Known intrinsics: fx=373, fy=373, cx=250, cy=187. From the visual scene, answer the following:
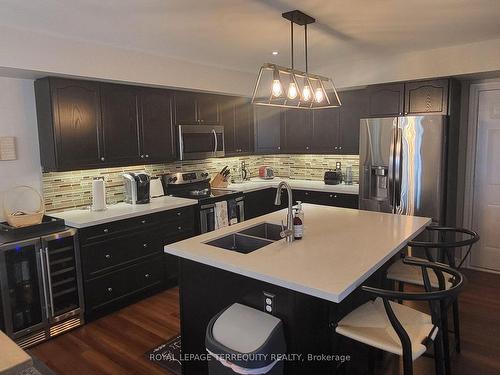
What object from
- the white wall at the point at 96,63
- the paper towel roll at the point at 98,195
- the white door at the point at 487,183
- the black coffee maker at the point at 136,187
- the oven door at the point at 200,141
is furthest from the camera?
the oven door at the point at 200,141

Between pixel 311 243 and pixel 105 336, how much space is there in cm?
191

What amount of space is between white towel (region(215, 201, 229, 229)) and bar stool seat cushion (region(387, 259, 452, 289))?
224 centimetres

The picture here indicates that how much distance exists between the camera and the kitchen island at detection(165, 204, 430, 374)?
1828 millimetres

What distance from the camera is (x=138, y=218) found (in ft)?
11.8

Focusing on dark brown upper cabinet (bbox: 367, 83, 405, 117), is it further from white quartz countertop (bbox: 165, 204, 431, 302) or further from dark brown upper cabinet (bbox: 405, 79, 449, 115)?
white quartz countertop (bbox: 165, 204, 431, 302)

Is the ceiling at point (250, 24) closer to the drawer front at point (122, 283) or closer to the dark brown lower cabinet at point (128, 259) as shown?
the dark brown lower cabinet at point (128, 259)

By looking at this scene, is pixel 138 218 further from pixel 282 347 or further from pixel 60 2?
pixel 282 347

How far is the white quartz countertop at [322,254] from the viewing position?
5.77 ft

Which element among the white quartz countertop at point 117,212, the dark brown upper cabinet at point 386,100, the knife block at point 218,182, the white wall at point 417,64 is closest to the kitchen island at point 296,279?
the white quartz countertop at point 117,212

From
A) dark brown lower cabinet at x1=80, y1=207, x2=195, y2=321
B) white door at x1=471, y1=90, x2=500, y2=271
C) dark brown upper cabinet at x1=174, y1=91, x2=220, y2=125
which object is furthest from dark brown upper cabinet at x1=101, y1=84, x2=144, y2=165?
white door at x1=471, y1=90, x2=500, y2=271

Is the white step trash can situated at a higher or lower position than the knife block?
lower

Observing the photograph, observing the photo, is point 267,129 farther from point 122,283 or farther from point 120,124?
point 122,283

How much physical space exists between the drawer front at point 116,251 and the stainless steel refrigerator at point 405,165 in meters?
2.49

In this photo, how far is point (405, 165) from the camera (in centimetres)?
407
